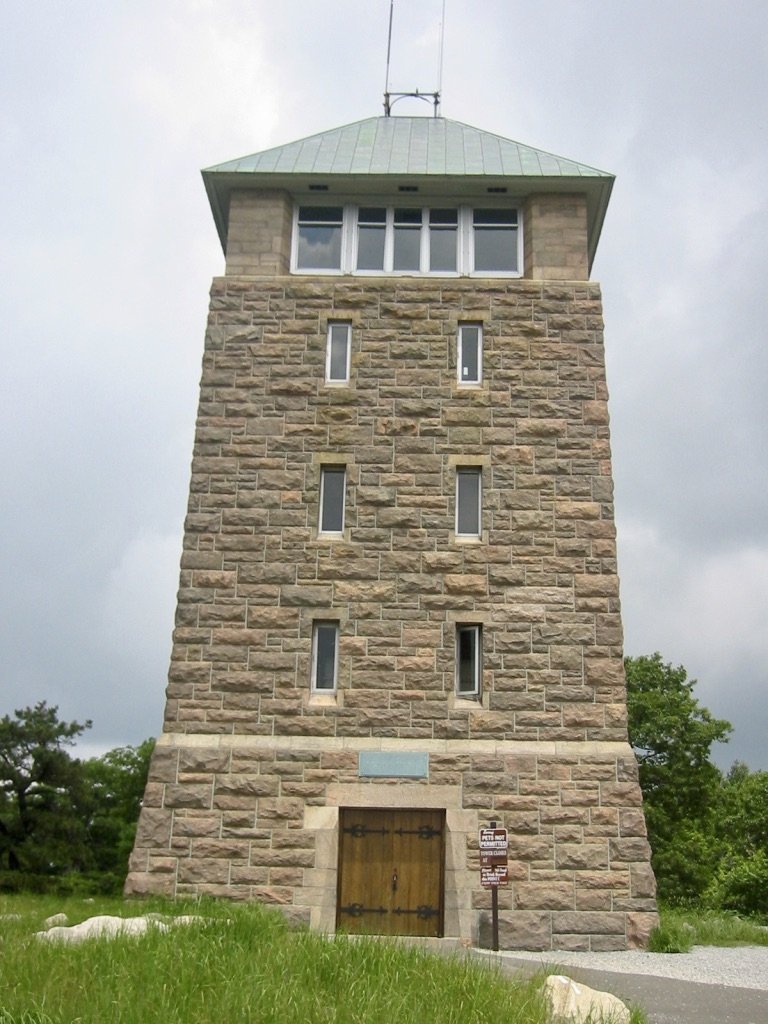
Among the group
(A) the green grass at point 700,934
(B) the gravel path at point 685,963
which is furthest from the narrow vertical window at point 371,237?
(A) the green grass at point 700,934

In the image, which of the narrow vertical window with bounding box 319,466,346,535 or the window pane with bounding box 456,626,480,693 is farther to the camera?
the narrow vertical window with bounding box 319,466,346,535

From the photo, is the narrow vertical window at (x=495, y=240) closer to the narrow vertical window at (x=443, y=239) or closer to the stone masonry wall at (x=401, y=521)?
the narrow vertical window at (x=443, y=239)

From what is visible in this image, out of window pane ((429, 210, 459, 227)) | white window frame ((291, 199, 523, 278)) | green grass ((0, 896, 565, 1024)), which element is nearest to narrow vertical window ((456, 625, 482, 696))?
white window frame ((291, 199, 523, 278))

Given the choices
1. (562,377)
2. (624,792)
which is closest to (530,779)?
(624,792)

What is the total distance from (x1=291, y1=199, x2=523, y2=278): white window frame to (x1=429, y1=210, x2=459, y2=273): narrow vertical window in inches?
2.0

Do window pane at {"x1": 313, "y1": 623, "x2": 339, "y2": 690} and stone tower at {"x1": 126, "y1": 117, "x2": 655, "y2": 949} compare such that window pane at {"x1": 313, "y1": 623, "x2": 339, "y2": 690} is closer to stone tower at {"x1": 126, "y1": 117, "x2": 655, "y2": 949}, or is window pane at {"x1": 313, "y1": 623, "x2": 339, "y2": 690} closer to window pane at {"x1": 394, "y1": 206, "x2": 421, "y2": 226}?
stone tower at {"x1": 126, "y1": 117, "x2": 655, "y2": 949}

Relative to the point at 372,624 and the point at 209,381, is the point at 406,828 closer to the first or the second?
the point at 372,624

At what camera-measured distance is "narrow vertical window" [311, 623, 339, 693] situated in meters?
14.6

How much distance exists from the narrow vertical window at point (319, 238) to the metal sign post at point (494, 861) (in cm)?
909

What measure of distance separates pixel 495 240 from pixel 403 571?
5.91m

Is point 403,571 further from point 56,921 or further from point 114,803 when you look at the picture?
point 114,803

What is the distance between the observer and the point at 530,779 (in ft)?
46.2

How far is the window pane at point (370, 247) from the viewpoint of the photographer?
1697 cm

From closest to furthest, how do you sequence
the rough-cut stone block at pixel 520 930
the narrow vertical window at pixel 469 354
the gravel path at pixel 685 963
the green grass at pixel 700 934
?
the gravel path at pixel 685 963 < the green grass at pixel 700 934 < the rough-cut stone block at pixel 520 930 < the narrow vertical window at pixel 469 354
